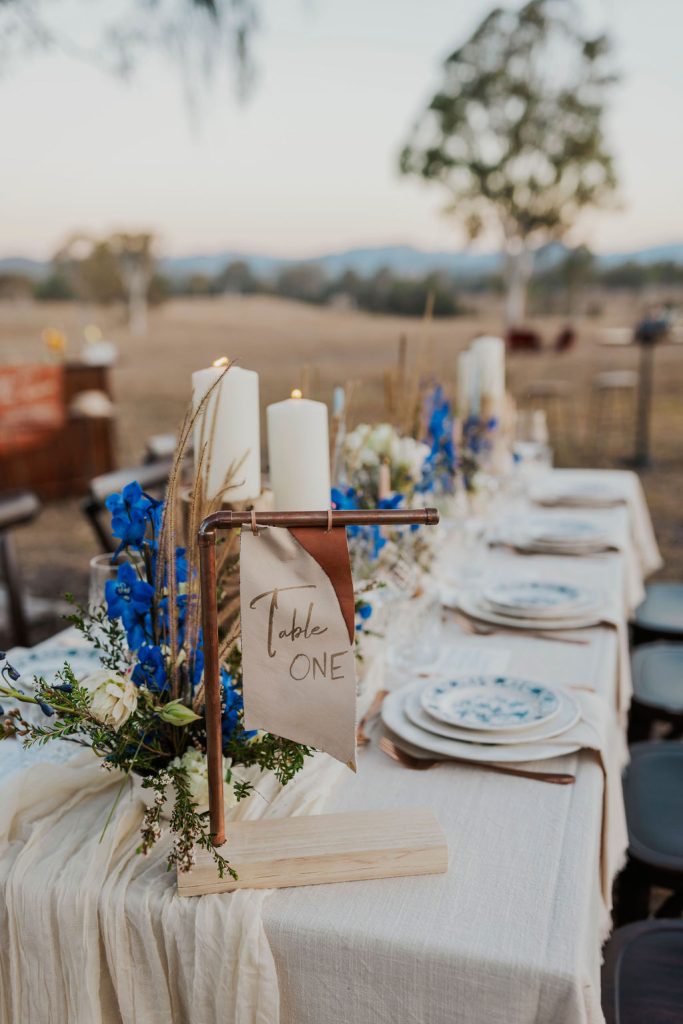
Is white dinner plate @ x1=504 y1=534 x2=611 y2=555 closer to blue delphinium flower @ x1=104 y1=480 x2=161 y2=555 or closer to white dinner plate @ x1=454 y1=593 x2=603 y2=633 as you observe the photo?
white dinner plate @ x1=454 y1=593 x2=603 y2=633

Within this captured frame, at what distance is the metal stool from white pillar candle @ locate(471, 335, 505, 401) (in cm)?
554

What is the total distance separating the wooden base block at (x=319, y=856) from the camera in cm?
81

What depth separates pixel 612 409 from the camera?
1065 cm

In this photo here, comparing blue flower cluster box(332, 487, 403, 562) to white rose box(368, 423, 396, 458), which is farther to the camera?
white rose box(368, 423, 396, 458)

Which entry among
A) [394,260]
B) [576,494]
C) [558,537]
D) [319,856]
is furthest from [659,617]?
[394,260]

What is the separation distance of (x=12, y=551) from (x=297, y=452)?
2.13 metres

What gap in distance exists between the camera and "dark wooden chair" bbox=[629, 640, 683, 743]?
1.97 metres

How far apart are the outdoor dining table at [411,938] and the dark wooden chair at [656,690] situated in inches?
42.3

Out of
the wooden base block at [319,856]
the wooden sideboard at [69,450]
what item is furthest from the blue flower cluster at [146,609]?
the wooden sideboard at [69,450]

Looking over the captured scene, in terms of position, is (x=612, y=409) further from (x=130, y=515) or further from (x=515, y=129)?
(x=130, y=515)

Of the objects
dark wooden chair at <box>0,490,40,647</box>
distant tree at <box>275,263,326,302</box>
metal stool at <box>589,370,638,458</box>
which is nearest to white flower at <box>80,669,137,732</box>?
dark wooden chair at <box>0,490,40,647</box>

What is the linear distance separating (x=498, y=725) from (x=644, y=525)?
2075 mm

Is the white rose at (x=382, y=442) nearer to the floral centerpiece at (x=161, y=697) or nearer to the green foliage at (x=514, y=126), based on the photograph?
the floral centerpiece at (x=161, y=697)

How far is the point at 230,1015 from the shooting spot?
2.59 ft
